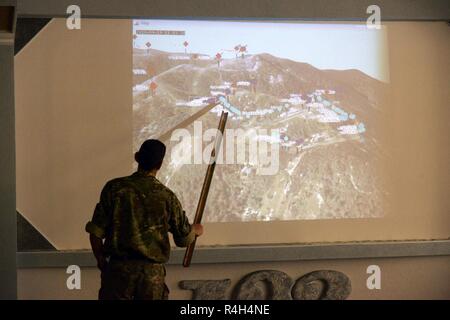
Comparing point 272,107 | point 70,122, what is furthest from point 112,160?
point 272,107

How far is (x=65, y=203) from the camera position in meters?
4.86

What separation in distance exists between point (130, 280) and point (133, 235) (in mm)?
206

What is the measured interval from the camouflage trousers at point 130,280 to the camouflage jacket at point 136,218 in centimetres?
5

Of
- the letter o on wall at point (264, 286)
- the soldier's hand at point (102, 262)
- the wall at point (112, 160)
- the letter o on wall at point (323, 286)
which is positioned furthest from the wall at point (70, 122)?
the soldier's hand at point (102, 262)

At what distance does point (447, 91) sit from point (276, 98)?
1.32 metres

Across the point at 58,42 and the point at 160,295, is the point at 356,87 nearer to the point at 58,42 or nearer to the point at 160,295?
the point at 58,42

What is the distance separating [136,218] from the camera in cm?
323

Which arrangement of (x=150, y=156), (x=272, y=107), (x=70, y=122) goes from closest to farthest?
(x=150, y=156)
(x=70, y=122)
(x=272, y=107)

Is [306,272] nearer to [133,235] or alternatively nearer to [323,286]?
[323,286]

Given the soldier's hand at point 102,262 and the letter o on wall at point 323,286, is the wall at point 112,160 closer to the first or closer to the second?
the letter o on wall at point 323,286

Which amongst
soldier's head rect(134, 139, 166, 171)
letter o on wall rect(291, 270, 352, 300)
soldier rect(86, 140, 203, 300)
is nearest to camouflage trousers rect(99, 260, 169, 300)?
soldier rect(86, 140, 203, 300)

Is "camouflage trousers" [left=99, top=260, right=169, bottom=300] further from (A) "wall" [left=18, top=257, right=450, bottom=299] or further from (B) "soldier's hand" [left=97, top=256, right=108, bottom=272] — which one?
(A) "wall" [left=18, top=257, right=450, bottom=299]

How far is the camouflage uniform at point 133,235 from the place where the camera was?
3.22 meters

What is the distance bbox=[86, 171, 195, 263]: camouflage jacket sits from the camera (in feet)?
10.6
